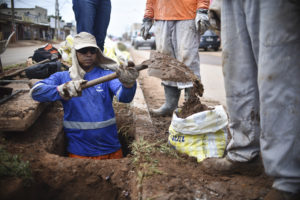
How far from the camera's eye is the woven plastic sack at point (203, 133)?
2041 mm

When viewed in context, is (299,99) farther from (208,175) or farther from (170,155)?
(170,155)

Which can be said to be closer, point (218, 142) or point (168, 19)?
point (218, 142)

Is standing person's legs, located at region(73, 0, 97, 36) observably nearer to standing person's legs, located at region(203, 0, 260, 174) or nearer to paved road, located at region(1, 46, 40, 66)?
standing person's legs, located at region(203, 0, 260, 174)

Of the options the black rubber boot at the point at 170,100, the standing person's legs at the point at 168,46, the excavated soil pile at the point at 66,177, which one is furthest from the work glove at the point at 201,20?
the excavated soil pile at the point at 66,177

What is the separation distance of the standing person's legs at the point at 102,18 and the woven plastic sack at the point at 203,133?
7.03 ft

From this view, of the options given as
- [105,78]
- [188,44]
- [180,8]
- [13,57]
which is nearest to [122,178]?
[105,78]

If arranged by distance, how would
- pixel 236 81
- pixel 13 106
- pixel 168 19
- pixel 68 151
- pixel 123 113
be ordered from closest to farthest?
pixel 236 81, pixel 13 106, pixel 68 151, pixel 168 19, pixel 123 113

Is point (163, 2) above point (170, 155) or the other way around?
above

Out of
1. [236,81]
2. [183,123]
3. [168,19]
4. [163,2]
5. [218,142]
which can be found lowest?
[218,142]

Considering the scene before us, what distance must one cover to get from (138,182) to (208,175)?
59 centimetres

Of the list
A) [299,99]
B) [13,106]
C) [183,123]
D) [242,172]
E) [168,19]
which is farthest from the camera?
[168,19]

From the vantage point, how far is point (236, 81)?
1659 millimetres

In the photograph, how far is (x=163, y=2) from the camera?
10.3 ft

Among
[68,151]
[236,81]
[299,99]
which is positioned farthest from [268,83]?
[68,151]
